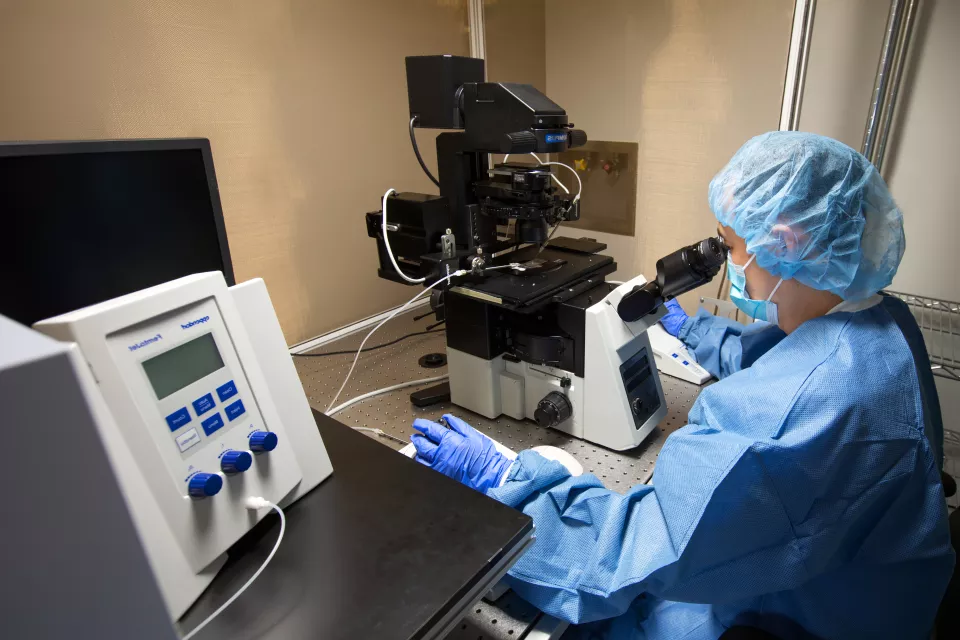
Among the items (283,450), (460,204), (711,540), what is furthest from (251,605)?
(460,204)

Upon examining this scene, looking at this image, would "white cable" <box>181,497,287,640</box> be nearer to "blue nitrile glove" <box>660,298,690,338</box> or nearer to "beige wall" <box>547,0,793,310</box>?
"blue nitrile glove" <box>660,298,690,338</box>

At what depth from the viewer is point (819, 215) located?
0.81 meters

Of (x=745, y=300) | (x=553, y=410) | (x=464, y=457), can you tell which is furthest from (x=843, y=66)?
(x=464, y=457)

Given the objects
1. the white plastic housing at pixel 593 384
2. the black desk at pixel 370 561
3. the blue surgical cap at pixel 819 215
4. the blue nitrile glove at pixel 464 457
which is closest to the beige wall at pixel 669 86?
the white plastic housing at pixel 593 384

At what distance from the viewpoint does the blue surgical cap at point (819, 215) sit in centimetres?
82

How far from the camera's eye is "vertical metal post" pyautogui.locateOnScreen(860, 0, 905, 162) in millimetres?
1422

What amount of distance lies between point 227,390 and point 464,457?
436 mm

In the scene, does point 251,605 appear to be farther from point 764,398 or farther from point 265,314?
point 764,398

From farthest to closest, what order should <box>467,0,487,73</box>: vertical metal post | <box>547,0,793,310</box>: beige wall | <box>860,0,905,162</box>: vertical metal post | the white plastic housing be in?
<box>467,0,487,73</box>: vertical metal post → <box>547,0,793,310</box>: beige wall → <box>860,0,905,162</box>: vertical metal post → the white plastic housing

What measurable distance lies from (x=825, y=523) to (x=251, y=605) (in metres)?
0.71

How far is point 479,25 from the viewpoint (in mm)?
1933

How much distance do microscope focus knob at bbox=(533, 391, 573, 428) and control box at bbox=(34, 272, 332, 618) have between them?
54 centimetres

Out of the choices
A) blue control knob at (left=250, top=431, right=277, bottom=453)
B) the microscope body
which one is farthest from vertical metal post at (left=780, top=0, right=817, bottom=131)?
blue control knob at (left=250, top=431, right=277, bottom=453)

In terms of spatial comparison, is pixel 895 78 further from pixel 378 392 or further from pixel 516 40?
pixel 378 392
